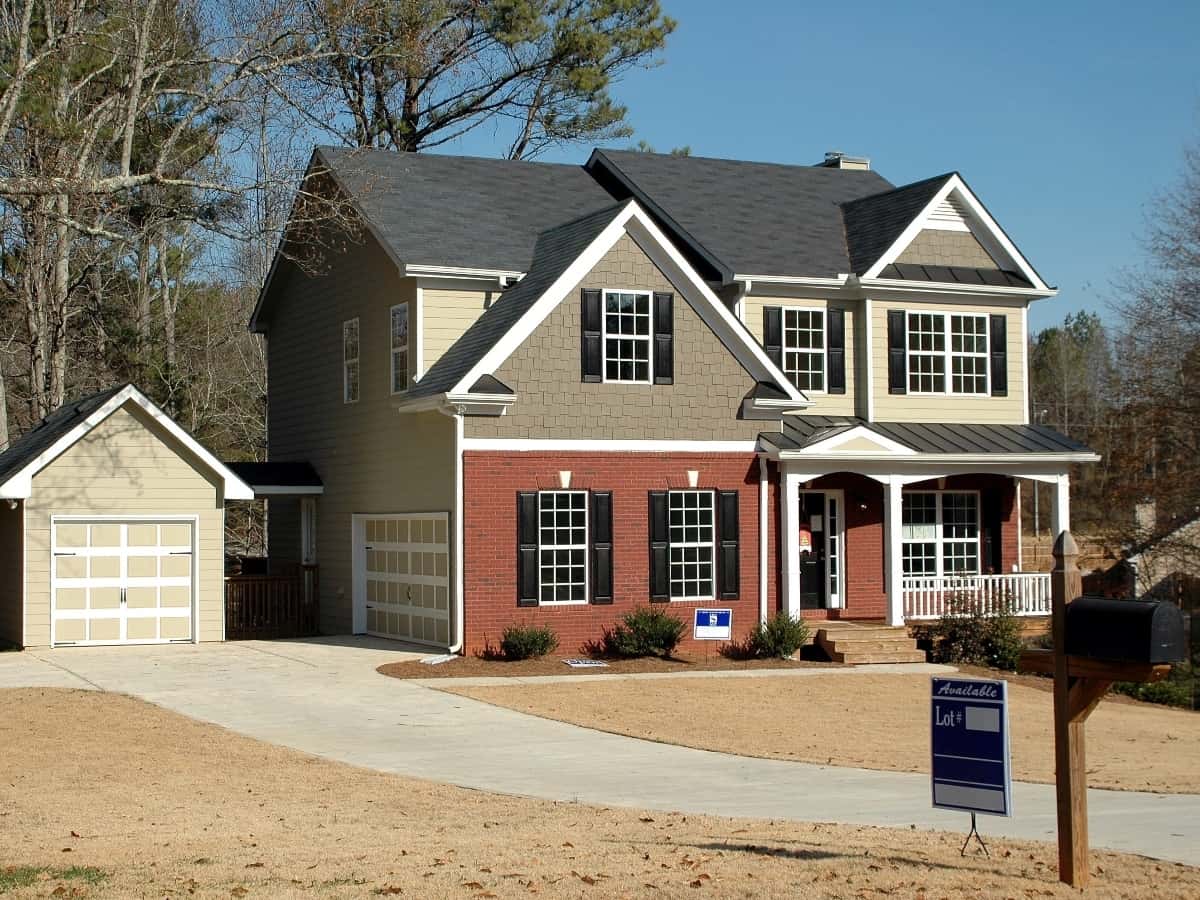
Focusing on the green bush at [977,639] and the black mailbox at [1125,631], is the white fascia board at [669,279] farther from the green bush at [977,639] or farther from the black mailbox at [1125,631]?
the black mailbox at [1125,631]

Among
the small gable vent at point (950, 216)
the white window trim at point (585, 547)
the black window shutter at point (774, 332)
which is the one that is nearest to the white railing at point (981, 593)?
the black window shutter at point (774, 332)

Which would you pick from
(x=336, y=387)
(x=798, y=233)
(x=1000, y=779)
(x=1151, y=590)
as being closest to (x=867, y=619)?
(x=798, y=233)

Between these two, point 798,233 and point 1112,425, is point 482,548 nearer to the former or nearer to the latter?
point 798,233

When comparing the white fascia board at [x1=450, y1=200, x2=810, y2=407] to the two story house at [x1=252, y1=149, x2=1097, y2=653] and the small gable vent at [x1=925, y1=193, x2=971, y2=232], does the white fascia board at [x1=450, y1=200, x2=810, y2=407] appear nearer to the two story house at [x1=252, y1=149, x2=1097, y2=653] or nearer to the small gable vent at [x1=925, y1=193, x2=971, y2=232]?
the two story house at [x1=252, y1=149, x2=1097, y2=653]

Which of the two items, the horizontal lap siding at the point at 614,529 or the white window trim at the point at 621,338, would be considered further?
the white window trim at the point at 621,338

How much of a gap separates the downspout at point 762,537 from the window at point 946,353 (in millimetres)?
4520

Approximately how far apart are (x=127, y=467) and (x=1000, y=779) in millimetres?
20427

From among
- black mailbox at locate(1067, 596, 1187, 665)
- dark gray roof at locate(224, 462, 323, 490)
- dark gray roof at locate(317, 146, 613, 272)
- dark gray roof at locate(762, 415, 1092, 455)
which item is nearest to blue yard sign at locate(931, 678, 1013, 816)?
black mailbox at locate(1067, 596, 1187, 665)

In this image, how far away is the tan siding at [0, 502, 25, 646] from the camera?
26953mm

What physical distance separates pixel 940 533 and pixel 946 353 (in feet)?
11.6

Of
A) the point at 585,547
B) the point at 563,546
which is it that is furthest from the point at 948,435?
the point at 563,546

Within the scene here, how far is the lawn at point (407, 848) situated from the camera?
31.9ft

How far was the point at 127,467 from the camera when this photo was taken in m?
27.6

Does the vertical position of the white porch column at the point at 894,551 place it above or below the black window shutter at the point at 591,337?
below
